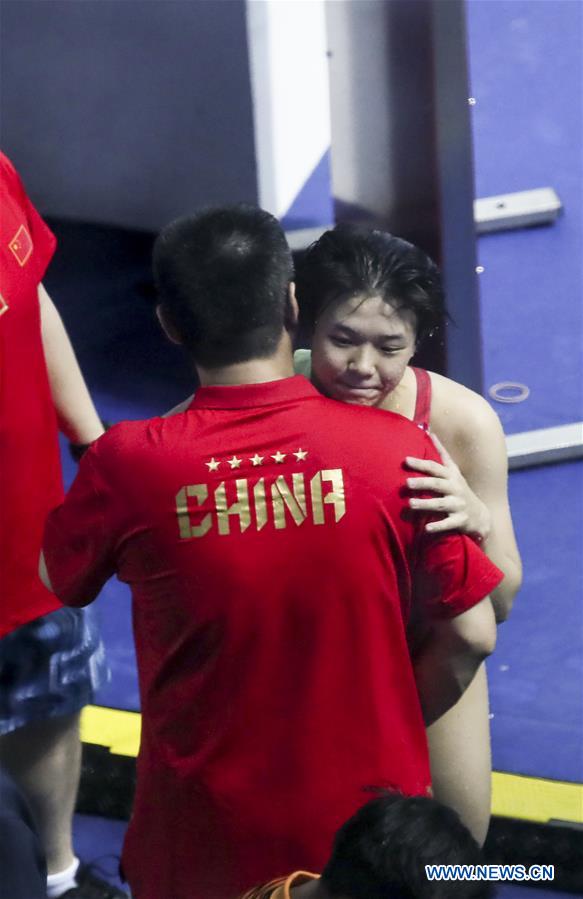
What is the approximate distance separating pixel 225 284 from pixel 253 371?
114 millimetres

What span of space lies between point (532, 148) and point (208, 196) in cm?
166

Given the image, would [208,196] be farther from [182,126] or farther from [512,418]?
[512,418]

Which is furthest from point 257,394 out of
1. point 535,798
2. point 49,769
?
point 535,798

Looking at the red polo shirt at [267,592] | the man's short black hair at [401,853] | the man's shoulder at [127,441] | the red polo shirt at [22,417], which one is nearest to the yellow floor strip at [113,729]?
the red polo shirt at [22,417]

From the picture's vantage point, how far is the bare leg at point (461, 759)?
2135mm

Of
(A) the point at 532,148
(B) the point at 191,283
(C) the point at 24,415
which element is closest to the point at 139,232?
(A) the point at 532,148

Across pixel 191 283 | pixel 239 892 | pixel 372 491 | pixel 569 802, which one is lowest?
pixel 569 802

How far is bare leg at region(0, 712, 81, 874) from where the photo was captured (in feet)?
8.64

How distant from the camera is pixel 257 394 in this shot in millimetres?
1760

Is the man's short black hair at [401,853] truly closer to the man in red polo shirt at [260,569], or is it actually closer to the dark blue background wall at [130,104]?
the man in red polo shirt at [260,569]

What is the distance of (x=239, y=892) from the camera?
191 centimetres

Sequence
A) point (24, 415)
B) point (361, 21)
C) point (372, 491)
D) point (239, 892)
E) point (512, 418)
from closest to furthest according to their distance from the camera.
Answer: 1. point (372, 491)
2. point (239, 892)
3. point (24, 415)
4. point (361, 21)
5. point (512, 418)

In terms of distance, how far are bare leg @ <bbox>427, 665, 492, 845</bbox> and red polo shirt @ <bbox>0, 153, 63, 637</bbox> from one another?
78 centimetres

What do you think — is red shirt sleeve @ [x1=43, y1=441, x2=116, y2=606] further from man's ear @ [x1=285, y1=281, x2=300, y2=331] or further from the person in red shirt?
the person in red shirt
